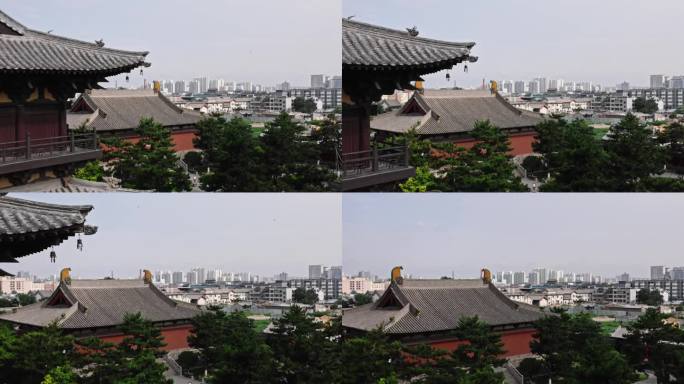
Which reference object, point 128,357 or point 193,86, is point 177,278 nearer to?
point 128,357

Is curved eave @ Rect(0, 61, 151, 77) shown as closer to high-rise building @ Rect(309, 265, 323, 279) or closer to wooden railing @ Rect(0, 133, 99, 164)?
wooden railing @ Rect(0, 133, 99, 164)

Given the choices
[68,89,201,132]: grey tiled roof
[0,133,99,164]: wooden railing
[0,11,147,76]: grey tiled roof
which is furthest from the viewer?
[68,89,201,132]: grey tiled roof

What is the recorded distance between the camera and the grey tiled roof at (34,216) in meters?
4.26

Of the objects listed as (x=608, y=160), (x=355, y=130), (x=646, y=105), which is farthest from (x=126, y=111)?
(x=646, y=105)

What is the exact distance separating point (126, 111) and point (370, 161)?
211 centimetres

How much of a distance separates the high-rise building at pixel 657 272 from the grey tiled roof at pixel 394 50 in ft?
8.75

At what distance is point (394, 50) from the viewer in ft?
18.5

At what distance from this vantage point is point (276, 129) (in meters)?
6.58

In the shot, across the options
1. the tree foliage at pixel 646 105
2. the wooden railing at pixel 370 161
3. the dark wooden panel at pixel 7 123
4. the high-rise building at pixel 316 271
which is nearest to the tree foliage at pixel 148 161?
the dark wooden panel at pixel 7 123

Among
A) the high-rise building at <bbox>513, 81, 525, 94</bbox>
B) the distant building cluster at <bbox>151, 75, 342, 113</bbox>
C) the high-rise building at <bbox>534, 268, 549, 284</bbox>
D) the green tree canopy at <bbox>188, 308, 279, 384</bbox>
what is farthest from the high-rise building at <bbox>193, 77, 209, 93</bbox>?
the high-rise building at <bbox>534, 268, 549, 284</bbox>

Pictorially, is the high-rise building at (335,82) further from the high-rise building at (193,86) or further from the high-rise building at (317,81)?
the high-rise building at (193,86)

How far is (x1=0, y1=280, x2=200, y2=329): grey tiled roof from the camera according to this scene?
751 centimetres

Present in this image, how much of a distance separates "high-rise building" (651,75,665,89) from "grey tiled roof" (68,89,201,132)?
150 inches

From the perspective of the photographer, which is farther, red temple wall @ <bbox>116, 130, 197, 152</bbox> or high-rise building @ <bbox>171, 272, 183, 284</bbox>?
high-rise building @ <bbox>171, 272, 183, 284</bbox>
